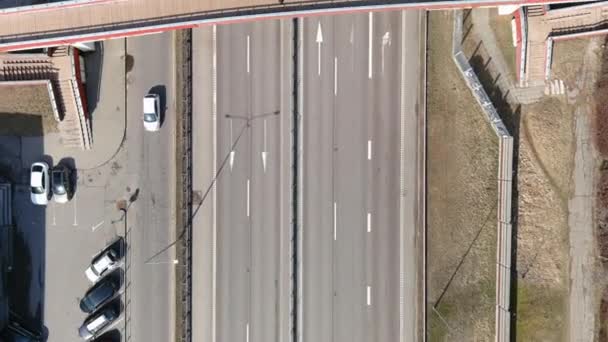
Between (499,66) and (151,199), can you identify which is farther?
(151,199)

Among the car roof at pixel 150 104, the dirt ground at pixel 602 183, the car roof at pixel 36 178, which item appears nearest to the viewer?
the dirt ground at pixel 602 183

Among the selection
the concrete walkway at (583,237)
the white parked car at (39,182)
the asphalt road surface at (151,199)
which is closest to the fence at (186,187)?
the asphalt road surface at (151,199)

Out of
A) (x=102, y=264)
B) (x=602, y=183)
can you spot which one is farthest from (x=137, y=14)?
(x=602, y=183)

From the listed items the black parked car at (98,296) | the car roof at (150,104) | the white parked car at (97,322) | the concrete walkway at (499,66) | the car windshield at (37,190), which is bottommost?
the white parked car at (97,322)

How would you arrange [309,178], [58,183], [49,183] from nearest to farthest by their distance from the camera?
[309,178] → [58,183] → [49,183]

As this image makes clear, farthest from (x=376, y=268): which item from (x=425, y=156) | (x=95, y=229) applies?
(x=95, y=229)

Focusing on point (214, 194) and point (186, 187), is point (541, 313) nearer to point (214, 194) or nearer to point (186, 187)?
point (214, 194)

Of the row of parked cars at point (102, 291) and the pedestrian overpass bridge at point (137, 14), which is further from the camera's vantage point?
the row of parked cars at point (102, 291)

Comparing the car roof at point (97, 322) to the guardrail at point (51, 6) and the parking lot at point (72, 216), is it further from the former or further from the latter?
the guardrail at point (51, 6)
